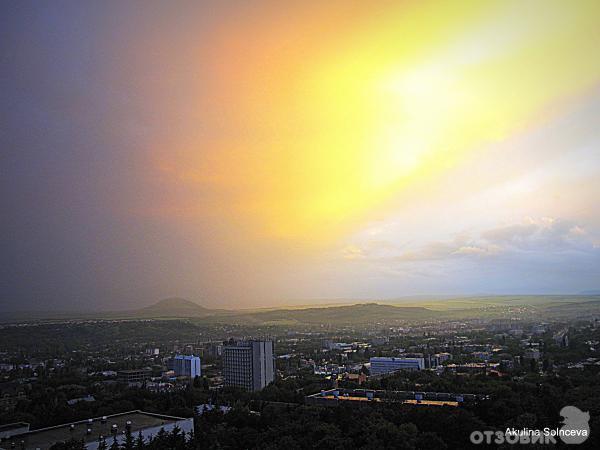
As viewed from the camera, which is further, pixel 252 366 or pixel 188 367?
pixel 188 367

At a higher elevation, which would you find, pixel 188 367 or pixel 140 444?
pixel 140 444

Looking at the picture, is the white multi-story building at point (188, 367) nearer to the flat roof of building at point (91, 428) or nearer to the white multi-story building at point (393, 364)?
the white multi-story building at point (393, 364)

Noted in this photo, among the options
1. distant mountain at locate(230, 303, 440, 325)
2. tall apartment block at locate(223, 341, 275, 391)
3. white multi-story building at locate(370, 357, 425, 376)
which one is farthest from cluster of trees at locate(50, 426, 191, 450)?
distant mountain at locate(230, 303, 440, 325)

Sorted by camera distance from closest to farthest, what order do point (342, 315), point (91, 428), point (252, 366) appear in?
1. point (91, 428)
2. point (252, 366)
3. point (342, 315)

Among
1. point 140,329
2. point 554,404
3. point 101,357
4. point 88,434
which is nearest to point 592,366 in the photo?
point 554,404

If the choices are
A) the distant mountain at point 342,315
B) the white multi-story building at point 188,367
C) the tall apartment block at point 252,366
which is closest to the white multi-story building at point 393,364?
the tall apartment block at point 252,366

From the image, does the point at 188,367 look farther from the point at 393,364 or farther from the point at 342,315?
the point at 342,315

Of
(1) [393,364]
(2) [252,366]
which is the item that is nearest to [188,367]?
(2) [252,366]
